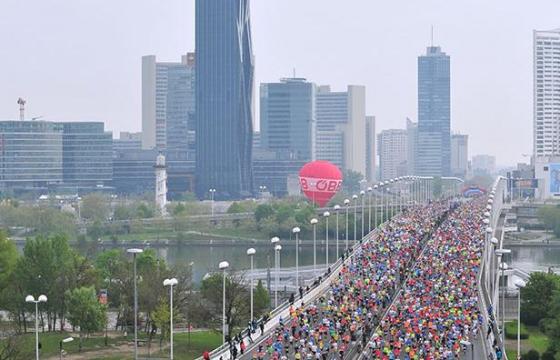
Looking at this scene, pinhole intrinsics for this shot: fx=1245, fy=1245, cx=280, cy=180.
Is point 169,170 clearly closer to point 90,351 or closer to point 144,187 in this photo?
point 144,187

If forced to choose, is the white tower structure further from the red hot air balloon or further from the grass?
the grass

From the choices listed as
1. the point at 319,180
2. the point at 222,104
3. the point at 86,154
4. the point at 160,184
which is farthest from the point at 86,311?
the point at 86,154

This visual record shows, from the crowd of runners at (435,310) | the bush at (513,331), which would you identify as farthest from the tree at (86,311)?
the bush at (513,331)

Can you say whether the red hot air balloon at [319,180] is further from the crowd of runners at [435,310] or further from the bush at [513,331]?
the bush at [513,331]

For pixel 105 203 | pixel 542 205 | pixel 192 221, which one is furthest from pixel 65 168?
pixel 542 205

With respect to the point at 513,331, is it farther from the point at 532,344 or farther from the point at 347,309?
the point at 347,309

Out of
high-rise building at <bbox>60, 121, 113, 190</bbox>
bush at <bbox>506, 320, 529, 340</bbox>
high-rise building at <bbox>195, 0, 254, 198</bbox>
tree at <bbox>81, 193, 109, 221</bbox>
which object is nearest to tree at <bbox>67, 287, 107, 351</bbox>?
bush at <bbox>506, 320, 529, 340</bbox>
